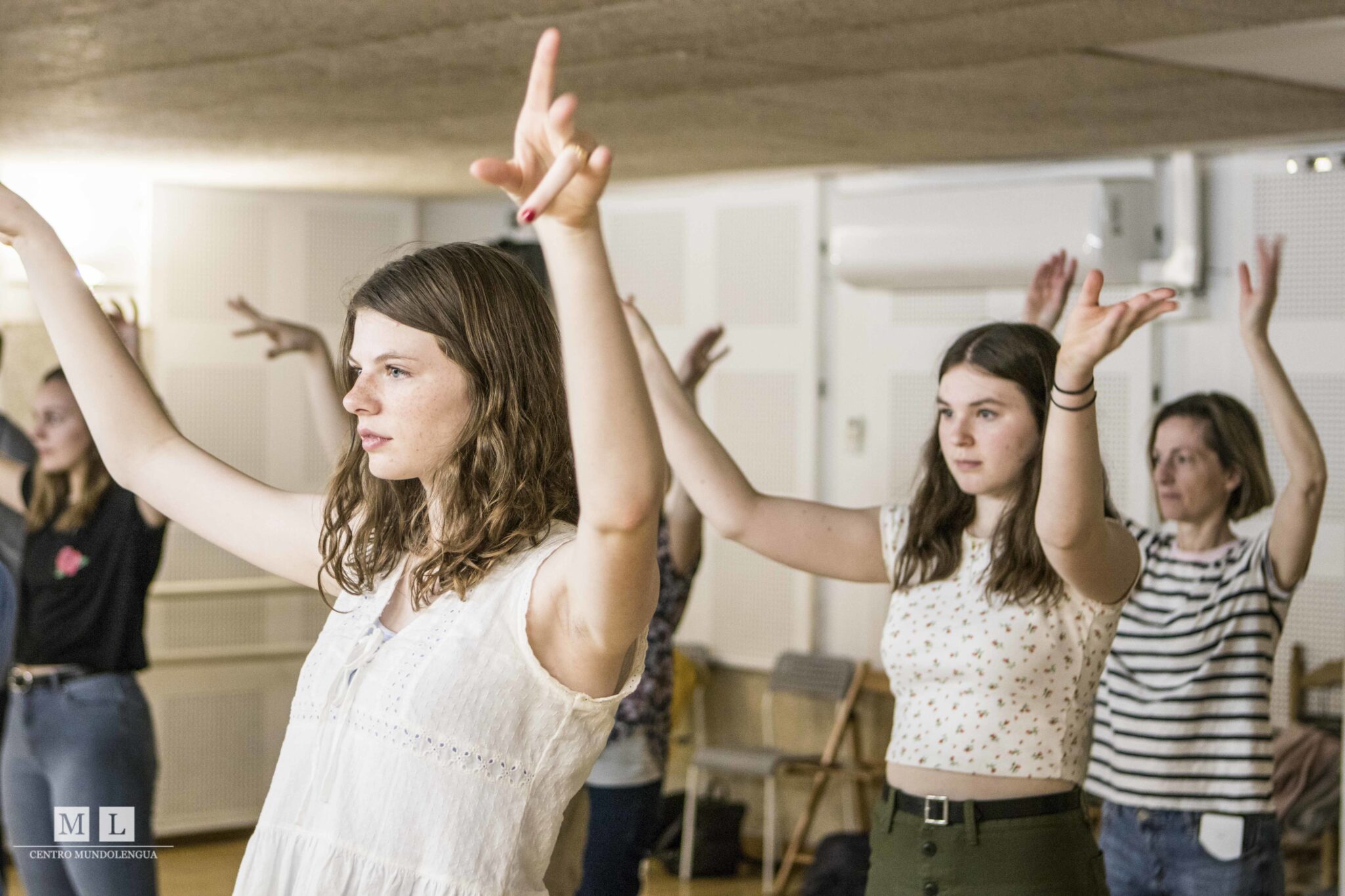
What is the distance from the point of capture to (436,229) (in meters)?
6.71

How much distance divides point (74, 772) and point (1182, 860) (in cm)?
230

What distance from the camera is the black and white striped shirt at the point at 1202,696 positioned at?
287 cm

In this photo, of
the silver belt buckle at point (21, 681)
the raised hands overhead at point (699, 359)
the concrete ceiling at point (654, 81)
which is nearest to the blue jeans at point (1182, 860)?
the raised hands overhead at point (699, 359)

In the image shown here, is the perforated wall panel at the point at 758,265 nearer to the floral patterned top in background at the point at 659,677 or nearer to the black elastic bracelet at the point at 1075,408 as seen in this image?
the floral patterned top in background at the point at 659,677

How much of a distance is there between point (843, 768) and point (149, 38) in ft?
11.7

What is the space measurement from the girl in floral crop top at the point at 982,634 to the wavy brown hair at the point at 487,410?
0.91 meters

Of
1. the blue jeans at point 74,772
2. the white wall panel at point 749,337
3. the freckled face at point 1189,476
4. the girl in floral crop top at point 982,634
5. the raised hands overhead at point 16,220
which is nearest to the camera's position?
the raised hands overhead at point 16,220

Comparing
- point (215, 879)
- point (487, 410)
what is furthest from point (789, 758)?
point (487, 410)

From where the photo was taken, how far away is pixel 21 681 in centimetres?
354

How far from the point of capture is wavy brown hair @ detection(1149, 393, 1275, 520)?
123 inches

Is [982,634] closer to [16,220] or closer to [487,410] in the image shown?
[487,410]

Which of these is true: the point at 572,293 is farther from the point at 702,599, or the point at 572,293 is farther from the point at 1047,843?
the point at 702,599

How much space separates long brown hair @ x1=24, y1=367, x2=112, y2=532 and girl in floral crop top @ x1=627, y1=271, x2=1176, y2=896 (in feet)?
5.83

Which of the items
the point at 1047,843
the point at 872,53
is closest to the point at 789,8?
the point at 872,53
